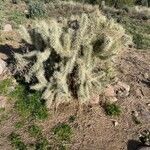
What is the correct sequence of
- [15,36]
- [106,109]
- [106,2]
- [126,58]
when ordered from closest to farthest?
1. [106,109]
2. [126,58]
3. [15,36]
4. [106,2]

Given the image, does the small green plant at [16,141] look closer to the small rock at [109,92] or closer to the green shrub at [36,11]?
the small rock at [109,92]

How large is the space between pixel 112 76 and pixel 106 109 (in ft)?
2.53

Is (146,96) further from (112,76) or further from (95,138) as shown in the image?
(95,138)

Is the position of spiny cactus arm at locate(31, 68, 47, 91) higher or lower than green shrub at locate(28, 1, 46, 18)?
higher

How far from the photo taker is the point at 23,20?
44.5 ft

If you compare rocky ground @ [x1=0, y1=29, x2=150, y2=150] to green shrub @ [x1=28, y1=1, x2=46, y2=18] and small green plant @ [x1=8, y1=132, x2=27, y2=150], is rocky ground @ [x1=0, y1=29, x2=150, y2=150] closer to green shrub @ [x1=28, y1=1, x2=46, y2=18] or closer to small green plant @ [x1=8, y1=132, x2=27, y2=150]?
small green plant @ [x1=8, y1=132, x2=27, y2=150]

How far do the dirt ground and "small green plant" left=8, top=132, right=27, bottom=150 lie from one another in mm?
81

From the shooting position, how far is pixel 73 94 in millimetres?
8133

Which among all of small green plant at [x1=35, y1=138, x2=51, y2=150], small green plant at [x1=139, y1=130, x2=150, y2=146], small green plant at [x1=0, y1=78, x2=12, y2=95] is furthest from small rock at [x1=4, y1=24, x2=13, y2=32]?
small green plant at [x1=139, y1=130, x2=150, y2=146]

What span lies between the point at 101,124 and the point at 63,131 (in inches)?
29.7

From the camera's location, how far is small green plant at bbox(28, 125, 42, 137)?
7.49m

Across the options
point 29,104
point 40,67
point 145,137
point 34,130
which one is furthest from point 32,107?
point 145,137

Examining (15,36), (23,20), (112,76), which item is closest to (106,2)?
(23,20)

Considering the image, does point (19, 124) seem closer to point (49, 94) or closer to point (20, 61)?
point (49, 94)
